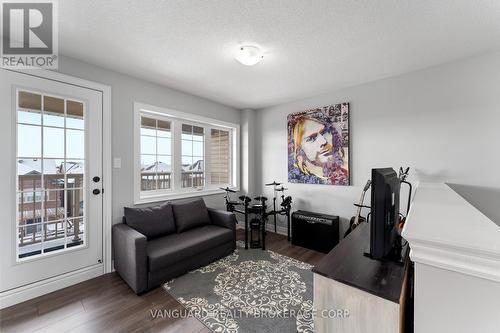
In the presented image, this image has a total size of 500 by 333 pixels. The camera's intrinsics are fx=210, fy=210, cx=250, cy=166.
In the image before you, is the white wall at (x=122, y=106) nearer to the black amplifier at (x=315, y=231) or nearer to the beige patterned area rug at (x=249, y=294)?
the beige patterned area rug at (x=249, y=294)

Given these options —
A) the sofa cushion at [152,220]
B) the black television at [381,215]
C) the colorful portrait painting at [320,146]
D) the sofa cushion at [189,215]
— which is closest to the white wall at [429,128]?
the colorful portrait painting at [320,146]

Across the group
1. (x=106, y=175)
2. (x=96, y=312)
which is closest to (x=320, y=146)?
(x=106, y=175)

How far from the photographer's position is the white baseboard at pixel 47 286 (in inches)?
74.9

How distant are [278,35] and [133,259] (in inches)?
99.6

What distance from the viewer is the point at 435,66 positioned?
8.20ft

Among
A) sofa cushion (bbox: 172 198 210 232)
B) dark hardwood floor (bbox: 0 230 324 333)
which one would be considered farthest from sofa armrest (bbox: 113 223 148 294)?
sofa cushion (bbox: 172 198 210 232)

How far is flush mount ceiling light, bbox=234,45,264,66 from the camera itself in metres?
2.05

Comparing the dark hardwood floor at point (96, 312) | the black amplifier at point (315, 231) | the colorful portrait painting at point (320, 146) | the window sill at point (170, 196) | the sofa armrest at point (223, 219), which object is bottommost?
the dark hardwood floor at point (96, 312)

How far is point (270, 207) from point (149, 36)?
3.26 meters

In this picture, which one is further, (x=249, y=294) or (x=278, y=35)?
(x=249, y=294)

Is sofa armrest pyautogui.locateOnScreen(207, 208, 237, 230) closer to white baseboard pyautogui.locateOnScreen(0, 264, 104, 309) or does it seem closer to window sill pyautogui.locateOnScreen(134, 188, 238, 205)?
window sill pyautogui.locateOnScreen(134, 188, 238, 205)

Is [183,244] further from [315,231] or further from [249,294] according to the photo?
[315,231]

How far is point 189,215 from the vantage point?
297 centimetres

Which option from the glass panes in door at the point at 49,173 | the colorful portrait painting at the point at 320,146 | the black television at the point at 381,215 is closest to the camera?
the black television at the point at 381,215
